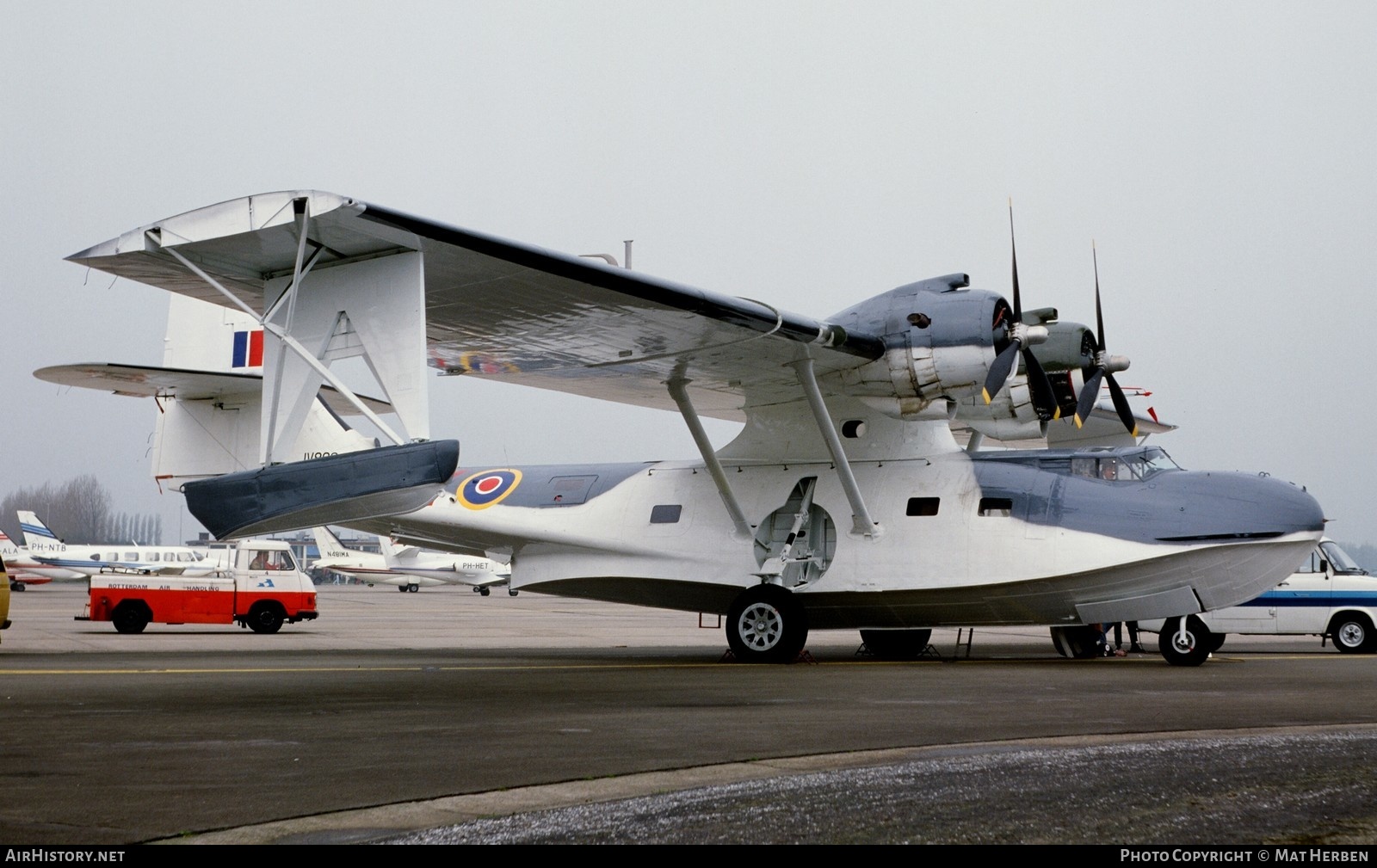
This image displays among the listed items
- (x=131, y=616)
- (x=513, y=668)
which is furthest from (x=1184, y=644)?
(x=131, y=616)

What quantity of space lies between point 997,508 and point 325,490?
8.56 m

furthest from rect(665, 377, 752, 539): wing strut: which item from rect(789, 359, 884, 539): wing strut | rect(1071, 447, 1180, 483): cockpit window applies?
rect(1071, 447, 1180, 483): cockpit window

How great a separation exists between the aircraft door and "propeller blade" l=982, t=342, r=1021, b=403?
122 inches

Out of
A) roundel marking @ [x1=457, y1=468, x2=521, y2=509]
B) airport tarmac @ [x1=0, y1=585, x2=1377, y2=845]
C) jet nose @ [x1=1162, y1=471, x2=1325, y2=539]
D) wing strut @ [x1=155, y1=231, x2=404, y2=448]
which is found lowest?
airport tarmac @ [x1=0, y1=585, x2=1377, y2=845]

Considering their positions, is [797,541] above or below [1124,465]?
below

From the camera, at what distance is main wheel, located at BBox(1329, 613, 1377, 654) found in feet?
68.3

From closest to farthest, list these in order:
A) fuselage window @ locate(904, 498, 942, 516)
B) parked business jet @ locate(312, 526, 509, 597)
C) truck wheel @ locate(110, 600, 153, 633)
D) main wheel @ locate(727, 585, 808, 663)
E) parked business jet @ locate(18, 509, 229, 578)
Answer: main wheel @ locate(727, 585, 808, 663), fuselage window @ locate(904, 498, 942, 516), truck wheel @ locate(110, 600, 153, 633), parked business jet @ locate(18, 509, 229, 578), parked business jet @ locate(312, 526, 509, 597)

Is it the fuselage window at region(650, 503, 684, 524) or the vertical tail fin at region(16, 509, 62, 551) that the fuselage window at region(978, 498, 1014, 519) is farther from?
the vertical tail fin at region(16, 509, 62, 551)

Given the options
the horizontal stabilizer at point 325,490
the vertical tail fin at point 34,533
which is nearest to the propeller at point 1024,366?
the horizontal stabilizer at point 325,490

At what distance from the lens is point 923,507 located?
15.8 meters

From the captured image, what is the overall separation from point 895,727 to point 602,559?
31.8 feet

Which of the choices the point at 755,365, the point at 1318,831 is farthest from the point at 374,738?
the point at 755,365

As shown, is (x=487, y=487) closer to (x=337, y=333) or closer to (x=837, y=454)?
(x=837, y=454)

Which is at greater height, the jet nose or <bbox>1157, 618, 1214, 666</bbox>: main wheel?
the jet nose
